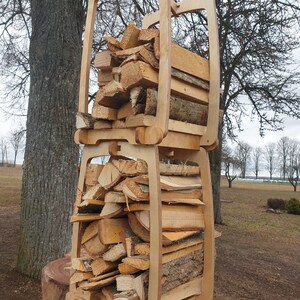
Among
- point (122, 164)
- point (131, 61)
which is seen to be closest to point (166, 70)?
point (131, 61)

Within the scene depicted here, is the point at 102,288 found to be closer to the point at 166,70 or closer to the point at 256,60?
the point at 166,70

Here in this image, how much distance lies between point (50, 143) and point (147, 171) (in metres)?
2.43

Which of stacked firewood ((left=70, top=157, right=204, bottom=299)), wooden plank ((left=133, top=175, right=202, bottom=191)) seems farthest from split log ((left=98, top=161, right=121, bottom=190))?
wooden plank ((left=133, top=175, right=202, bottom=191))

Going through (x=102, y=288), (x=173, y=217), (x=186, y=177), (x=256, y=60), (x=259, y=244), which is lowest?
(x=259, y=244)

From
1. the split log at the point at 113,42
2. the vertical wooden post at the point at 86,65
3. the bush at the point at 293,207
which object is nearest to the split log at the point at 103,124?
the vertical wooden post at the point at 86,65

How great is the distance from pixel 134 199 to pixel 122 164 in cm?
20

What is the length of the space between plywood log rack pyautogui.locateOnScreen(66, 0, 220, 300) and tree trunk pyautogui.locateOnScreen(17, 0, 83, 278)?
1942 mm

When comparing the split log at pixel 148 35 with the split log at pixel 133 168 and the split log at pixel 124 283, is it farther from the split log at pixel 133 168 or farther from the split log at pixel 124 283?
the split log at pixel 124 283

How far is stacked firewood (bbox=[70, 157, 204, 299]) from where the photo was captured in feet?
5.45

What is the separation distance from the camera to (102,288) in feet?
5.99

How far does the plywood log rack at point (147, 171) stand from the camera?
5.31ft

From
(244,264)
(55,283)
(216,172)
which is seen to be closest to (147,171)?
(55,283)

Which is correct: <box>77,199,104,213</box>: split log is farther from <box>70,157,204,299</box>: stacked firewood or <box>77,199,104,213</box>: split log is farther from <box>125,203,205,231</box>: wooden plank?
<box>125,203,205,231</box>: wooden plank

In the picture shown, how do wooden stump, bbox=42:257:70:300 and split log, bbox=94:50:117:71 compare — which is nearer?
split log, bbox=94:50:117:71
